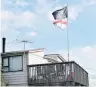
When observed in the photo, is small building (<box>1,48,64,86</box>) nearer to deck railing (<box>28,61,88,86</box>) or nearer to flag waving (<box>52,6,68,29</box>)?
deck railing (<box>28,61,88,86</box>)

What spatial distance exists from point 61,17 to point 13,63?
5056mm

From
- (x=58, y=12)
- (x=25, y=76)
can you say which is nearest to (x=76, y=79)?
(x=25, y=76)

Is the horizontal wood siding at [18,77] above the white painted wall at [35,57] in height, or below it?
below

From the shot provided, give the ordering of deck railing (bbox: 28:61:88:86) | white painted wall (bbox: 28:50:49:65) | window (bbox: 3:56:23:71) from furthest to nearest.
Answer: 1. white painted wall (bbox: 28:50:49:65)
2. window (bbox: 3:56:23:71)
3. deck railing (bbox: 28:61:88:86)

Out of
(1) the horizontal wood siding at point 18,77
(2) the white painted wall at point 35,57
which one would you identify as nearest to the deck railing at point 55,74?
(1) the horizontal wood siding at point 18,77

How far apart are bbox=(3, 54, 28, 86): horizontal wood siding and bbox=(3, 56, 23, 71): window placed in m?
0.29

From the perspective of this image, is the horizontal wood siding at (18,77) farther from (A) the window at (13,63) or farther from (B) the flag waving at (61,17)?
(B) the flag waving at (61,17)

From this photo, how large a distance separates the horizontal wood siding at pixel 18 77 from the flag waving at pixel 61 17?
12.1 ft

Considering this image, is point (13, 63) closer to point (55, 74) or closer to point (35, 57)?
point (35, 57)

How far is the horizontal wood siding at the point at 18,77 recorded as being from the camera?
2345cm

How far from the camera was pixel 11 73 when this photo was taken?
23.9 meters

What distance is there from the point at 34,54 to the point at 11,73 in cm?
212

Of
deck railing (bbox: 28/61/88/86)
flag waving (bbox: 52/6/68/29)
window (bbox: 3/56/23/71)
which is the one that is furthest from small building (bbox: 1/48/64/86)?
flag waving (bbox: 52/6/68/29)

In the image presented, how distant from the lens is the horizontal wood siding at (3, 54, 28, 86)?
23453 millimetres
